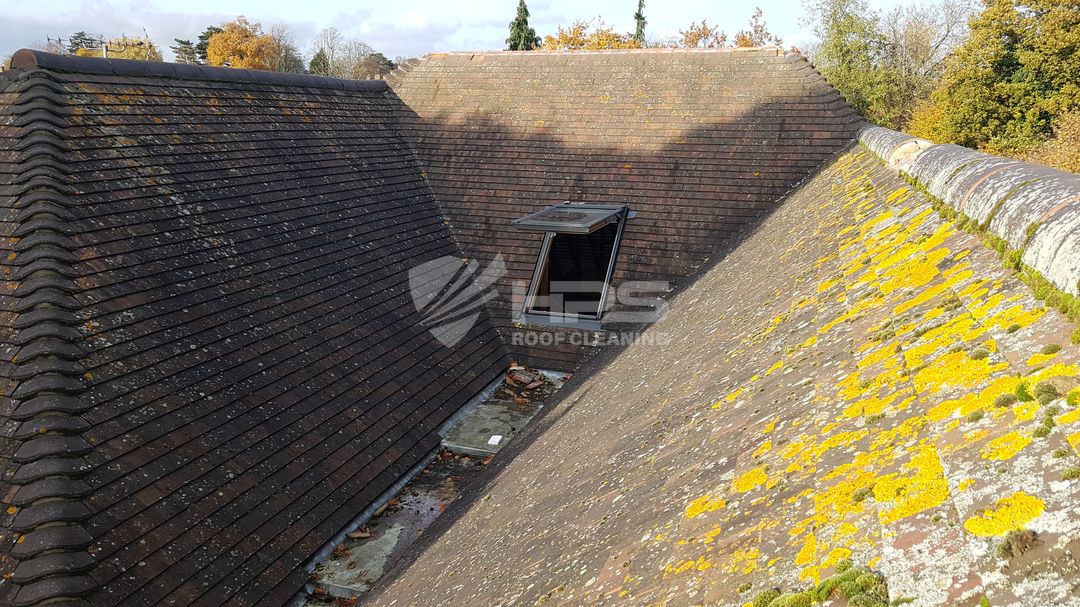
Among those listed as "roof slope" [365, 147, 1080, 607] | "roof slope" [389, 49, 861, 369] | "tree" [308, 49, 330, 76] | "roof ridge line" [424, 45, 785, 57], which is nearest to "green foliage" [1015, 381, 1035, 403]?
"roof slope" [365, 147, 1080, 607]

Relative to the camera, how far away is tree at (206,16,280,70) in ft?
156

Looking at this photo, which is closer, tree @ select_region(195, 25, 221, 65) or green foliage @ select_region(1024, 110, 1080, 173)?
green foliage @ select_region(1024, 110, 1080, 173)

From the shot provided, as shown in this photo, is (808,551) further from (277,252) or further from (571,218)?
(571,218)

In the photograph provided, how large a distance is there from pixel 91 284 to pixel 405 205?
6.02 meters

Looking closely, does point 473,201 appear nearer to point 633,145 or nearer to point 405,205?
point 405,205

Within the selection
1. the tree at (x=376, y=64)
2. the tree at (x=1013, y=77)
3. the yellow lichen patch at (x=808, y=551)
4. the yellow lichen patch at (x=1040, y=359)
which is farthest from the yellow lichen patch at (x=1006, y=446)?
the tree at (x=376, y=64)

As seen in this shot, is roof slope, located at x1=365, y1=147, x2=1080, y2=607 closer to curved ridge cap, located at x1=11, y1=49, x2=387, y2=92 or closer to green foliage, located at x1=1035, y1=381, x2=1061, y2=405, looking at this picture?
green foliage, located at x1=1035, y1=381, x2=1061, y2=405

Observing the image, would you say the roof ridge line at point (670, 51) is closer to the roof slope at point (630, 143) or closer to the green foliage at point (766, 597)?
the roof slope at point (630, 143)

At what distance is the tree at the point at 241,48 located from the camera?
156 feet

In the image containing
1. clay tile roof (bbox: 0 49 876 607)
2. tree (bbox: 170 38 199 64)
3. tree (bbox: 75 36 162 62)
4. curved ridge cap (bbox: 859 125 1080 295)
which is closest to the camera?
curved ridge cap (bbox: 859 125 1080 295)

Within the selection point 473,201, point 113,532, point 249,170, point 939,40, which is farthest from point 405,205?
point 939,40

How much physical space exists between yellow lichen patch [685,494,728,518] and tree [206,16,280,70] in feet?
170

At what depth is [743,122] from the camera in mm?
11859

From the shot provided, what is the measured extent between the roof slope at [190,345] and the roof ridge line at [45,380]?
1 cm
